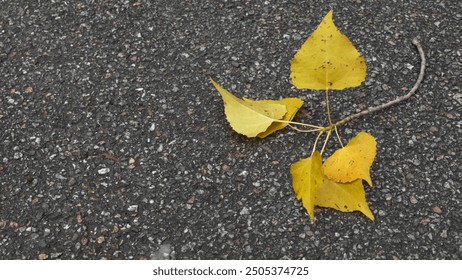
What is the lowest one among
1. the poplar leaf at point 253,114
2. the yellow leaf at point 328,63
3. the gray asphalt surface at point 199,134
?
the gray asphalt surface at point 199,134

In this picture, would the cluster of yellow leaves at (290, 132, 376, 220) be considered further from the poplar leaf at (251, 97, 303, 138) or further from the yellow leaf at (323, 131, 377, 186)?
the poplar leaf at (251, 97, 303, 138)

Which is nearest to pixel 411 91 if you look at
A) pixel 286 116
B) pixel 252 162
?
pixel 286 116

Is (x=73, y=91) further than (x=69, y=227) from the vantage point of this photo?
Yes

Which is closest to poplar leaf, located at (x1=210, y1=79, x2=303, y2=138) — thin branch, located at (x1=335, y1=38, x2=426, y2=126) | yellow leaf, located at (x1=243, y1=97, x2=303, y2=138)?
yellow leaf, located at (x1=243, y1=97, x2=303, y2=138)

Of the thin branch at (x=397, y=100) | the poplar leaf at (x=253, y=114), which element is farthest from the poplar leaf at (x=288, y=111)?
the thin branch at (x=397, y=100)

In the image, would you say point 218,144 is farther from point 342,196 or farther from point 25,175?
point 25,175

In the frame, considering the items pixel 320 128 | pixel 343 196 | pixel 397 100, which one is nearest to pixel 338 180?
pixel 343 196

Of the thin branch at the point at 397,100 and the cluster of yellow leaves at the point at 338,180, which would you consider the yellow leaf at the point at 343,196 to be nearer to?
the cluster of yellow leaves at the point at 338,180
